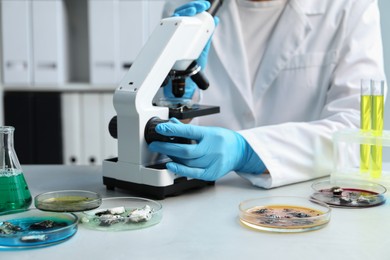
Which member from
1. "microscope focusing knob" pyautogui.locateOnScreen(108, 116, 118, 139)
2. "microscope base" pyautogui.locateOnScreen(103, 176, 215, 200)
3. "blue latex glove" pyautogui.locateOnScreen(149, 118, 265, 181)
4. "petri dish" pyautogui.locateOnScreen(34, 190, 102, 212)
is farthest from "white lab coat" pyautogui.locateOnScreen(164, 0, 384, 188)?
"petri dish" pyautogui.locateOnScreen(34, 190, 102, 212)

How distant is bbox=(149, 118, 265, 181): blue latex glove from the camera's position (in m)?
1.40

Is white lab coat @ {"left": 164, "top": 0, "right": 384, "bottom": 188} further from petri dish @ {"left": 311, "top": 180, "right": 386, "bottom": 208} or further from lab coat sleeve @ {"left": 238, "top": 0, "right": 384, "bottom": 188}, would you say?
petri dish @ {"left": 311, "top": 180, "right": 386, "bottom": 208}

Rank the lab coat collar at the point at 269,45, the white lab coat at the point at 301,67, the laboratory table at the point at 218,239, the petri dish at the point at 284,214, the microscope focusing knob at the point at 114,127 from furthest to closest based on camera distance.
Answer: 1. the lab coat collar at the point at 269,45
2. the white lab coat at the point at 301,67
3. the microscope focusing knob at the point at 114,127
4. the petri dish at the point at 284,214
5. the laboratory table at the point at 218,239

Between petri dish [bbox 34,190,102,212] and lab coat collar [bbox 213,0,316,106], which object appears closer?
petri dish [bbox 34,190,102,212]

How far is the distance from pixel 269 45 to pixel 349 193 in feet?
2.53

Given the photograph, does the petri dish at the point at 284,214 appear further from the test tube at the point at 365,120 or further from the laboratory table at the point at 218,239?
the test tube at the point at 365,120

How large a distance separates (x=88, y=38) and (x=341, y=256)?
9.18 ft

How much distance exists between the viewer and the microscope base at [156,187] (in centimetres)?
140

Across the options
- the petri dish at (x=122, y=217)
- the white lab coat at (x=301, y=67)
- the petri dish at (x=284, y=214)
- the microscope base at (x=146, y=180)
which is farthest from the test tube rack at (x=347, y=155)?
the petri dish at (x=122, y=217)

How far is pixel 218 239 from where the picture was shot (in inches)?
43.8

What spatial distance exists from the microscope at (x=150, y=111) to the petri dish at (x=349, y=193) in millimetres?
292

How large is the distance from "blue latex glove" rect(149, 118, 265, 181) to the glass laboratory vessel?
0.31m

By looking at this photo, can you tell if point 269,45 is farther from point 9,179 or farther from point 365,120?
point 9,179

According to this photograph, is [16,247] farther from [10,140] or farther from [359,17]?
[359,17]
